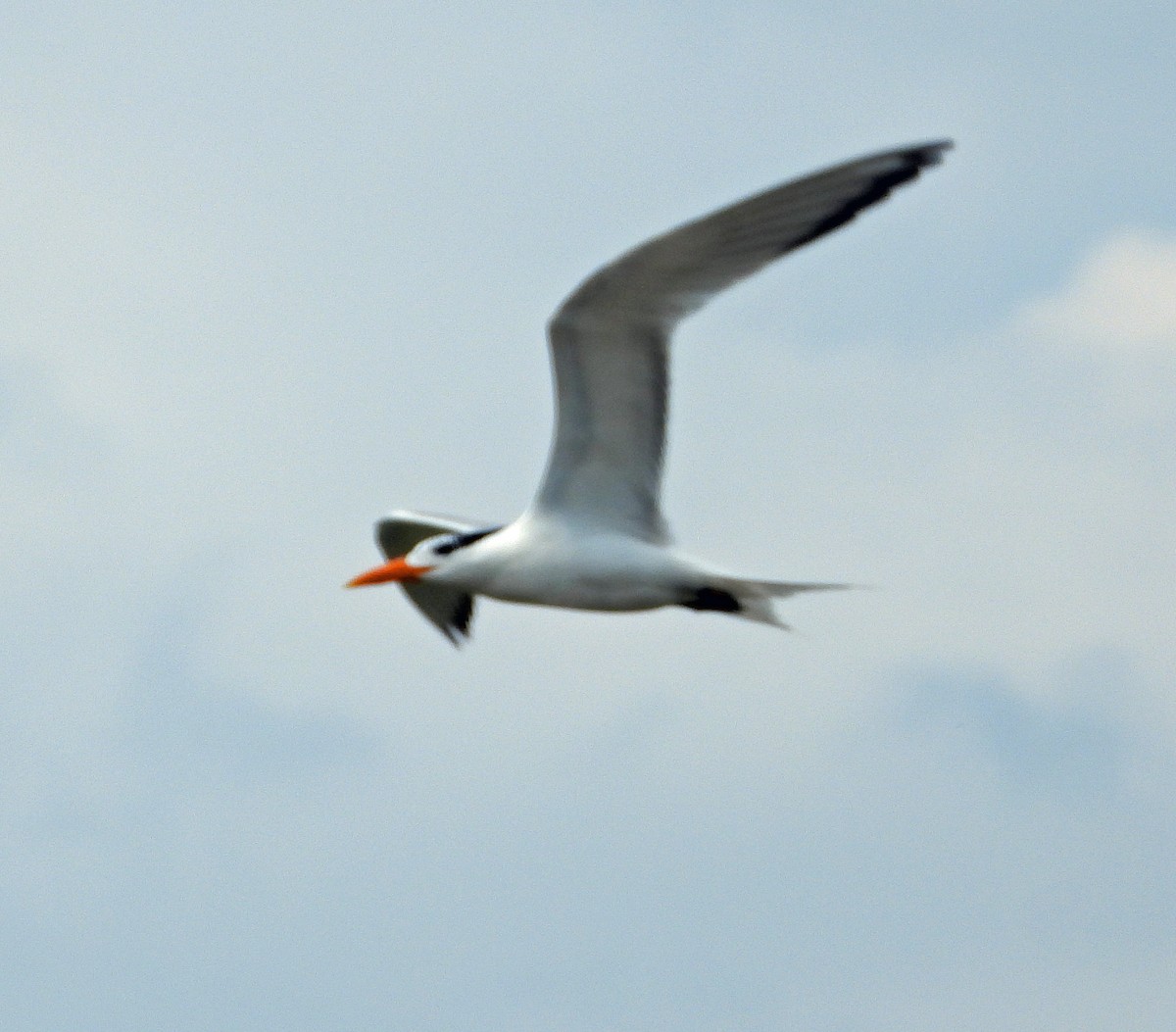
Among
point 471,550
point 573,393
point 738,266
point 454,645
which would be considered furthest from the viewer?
point 454,645

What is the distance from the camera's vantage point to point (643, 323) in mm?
12469

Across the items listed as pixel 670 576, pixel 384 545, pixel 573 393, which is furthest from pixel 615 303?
pixel 384 545

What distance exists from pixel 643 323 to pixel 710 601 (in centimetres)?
211

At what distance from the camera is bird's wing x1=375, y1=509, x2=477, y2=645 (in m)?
17.6

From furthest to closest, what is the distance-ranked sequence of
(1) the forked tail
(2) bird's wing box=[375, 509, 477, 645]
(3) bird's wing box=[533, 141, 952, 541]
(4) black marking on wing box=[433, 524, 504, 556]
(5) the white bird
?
(2) bird's wing box=[375, 509, 477, 645] → (4) black marking on wing box=[433, 524, 504, 556] → (1) the forked tail → (5) the white bird → (3) bird's wing box=[533, 141, 952, 541]

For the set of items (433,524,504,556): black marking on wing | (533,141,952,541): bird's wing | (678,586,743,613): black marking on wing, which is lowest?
(678,586,743,613): black marking on wing

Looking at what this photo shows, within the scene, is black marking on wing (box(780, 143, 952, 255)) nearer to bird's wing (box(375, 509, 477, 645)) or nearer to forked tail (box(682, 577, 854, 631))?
forked tail (box(682, 577, 854, 631))

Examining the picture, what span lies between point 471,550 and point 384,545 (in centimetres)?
→ 404

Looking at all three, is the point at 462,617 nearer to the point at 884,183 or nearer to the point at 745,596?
the point at 745,596

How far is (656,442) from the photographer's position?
1330 centimetres

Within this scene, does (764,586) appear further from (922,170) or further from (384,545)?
(384,545)

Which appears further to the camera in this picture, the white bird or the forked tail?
the forked tail

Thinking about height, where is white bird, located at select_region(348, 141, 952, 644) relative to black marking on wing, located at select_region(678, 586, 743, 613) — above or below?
above

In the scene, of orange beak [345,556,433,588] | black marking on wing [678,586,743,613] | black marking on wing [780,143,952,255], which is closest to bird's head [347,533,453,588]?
orange beak [345,556,433,588]
